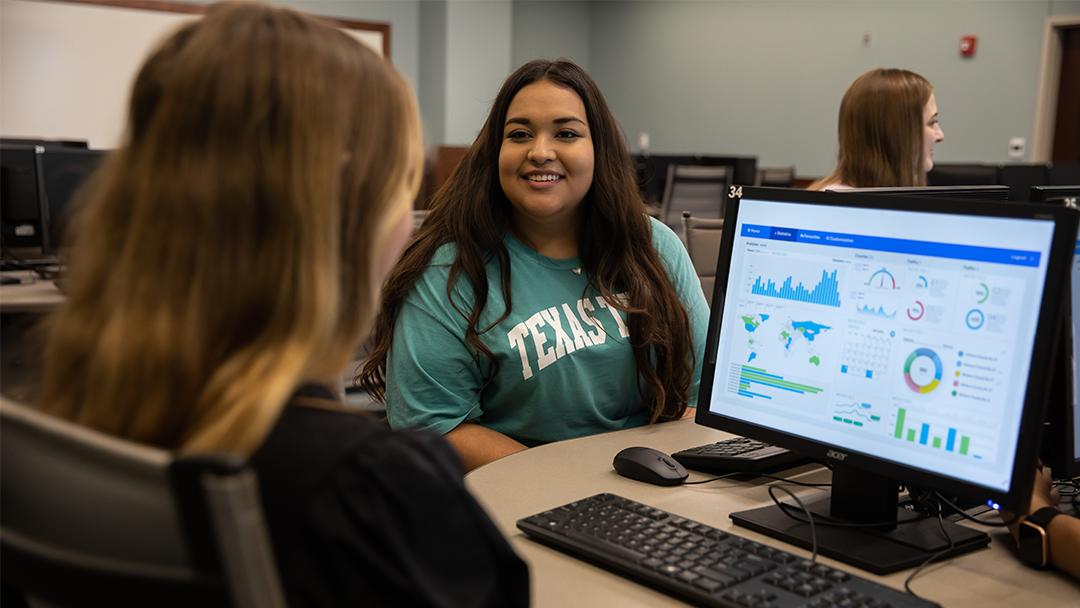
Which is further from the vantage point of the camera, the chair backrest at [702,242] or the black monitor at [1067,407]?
the chair backrest at [702,242]

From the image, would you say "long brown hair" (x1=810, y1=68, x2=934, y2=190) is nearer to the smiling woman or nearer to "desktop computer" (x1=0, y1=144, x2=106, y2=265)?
the smiling woman

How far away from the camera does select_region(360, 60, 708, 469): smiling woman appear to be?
70.6 inches

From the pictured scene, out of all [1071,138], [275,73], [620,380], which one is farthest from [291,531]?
[1071,138]

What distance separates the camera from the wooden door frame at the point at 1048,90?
654 cm

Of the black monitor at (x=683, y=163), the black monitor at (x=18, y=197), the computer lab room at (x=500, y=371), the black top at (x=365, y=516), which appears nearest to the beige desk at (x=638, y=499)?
the computer lab room at (x=500, y=371)

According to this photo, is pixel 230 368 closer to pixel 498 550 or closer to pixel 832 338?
pixel 498 550

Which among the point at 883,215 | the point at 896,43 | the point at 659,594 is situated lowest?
the point at 659,594

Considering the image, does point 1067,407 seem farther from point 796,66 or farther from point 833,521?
point 796,66

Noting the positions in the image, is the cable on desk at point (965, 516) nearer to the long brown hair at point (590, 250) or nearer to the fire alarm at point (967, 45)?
the long brown hair at point (590, 250)

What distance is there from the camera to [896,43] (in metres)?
7.32

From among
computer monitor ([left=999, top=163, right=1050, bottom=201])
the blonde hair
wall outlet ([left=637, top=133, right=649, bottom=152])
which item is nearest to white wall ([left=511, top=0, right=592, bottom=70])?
wall outlet ([left=637, top=133, right=649, bottom=152])

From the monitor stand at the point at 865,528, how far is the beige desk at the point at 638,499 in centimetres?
1

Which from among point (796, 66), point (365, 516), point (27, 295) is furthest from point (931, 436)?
point (796, 66)

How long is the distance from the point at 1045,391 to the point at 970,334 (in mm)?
99
